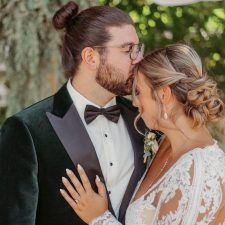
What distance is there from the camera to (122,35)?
281 centimetres

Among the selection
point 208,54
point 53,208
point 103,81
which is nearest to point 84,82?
point 103,81

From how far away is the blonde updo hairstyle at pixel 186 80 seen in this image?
8.05 feet

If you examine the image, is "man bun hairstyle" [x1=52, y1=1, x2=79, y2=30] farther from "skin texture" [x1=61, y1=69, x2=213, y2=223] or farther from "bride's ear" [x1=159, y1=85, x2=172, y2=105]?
"bride's ear" [x1=159, y1=85, x2=172, y2=105]

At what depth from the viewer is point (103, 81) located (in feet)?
9.07

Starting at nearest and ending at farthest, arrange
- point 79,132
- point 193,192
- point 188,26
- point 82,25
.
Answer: point 193,192 < point 79,132 < point 82,25 < point 188,26

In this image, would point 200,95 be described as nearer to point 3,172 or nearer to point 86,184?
point 86,184

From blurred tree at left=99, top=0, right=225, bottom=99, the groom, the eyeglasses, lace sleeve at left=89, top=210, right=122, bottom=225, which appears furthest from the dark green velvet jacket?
blurred tree at left=99, top=0, right=225, bottom=99

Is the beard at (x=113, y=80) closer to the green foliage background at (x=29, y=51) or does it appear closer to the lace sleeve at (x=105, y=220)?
the lace sleeve at (x=105, y=220)

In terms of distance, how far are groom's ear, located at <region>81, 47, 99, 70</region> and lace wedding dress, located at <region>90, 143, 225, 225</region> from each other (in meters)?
0.55

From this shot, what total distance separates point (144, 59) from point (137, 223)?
59 cm

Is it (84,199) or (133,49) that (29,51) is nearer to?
(133,49)

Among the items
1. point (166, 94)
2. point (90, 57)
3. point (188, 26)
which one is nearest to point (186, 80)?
point (166, 94)

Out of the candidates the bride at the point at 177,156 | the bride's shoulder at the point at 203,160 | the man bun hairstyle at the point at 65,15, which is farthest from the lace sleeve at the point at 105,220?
the man bun hairstyle at the point at 65,15

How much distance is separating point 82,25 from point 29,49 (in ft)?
3.33
